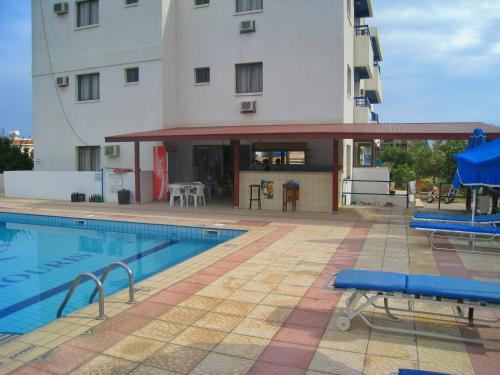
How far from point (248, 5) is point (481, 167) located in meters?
12.3

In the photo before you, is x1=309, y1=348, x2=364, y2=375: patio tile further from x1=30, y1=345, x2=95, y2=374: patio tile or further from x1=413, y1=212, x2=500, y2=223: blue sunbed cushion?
x1=413, y1=212, x2=500, y2=223: blue sunbed cushion

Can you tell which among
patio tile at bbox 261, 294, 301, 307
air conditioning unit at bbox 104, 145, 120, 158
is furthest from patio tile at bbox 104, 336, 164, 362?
air conditioning unit at bbox 104, 145, 120, 158

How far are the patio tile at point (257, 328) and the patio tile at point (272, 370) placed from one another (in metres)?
0.63

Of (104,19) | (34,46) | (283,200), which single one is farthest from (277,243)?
(34,46)

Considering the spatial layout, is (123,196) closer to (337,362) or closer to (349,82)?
(349,82)

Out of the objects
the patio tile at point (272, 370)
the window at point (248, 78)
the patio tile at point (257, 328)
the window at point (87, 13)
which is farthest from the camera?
the window at point (87, 13)

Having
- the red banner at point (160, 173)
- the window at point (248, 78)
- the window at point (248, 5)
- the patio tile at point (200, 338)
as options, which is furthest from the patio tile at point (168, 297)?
the window at point (248, 5)

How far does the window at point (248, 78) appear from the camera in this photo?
17.6 m

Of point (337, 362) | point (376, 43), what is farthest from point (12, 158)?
point (337, 362)

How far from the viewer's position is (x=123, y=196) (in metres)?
17.2

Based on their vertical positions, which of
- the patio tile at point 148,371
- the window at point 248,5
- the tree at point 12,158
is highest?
the window at point 248,5

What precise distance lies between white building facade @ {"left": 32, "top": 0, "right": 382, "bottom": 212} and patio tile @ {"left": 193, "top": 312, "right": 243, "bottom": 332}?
1241 centimetres

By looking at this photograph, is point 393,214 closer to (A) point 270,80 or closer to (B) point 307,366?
(A) point 270,80

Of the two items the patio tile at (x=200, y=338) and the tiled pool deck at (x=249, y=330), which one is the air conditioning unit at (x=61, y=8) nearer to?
the tiled pool deck at (x=249, y=330)
